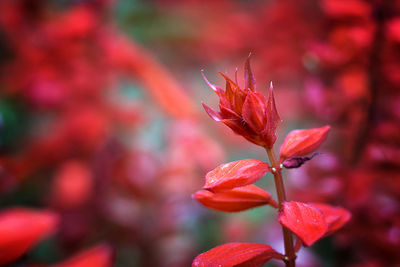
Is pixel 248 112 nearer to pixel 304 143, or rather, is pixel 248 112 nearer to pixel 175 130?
pixel 304 143

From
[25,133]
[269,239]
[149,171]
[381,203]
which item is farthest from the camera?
[25,133]

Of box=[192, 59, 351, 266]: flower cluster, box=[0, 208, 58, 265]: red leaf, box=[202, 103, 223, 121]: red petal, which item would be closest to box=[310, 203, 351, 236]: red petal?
box=[192, 59, 351, 266]: flower cluster

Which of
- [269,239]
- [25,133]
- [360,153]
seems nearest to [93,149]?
[25,133]

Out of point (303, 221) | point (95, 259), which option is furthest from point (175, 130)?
point (303, 221)

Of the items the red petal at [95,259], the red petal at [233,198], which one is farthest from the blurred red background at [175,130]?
the red petal at [233,198]

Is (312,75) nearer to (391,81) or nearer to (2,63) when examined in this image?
(391,81)

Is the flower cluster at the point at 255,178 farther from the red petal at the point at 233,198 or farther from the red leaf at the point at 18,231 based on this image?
the red leaf at the point at 18,231
